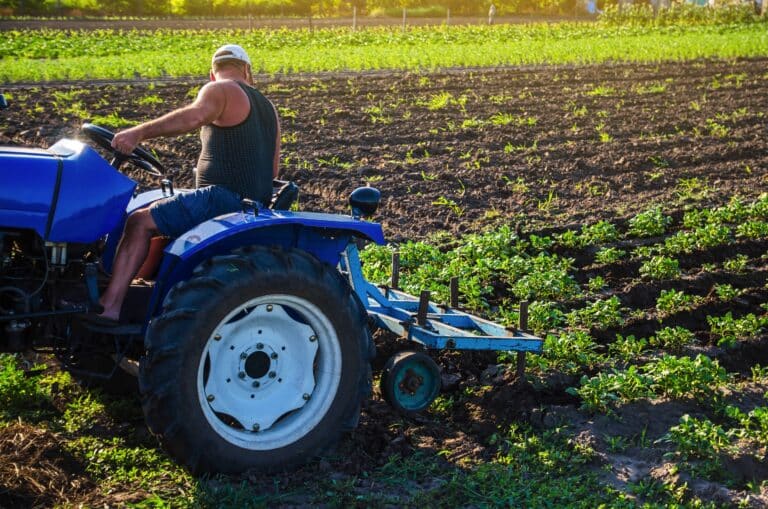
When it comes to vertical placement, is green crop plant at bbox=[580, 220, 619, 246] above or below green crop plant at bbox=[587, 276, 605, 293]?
above

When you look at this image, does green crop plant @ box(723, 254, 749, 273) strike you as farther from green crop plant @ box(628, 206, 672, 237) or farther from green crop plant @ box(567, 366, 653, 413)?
green crop plant @ box(567, 366, 653, 413)

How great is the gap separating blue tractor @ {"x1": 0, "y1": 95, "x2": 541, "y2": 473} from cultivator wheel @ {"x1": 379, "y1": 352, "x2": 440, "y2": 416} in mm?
365

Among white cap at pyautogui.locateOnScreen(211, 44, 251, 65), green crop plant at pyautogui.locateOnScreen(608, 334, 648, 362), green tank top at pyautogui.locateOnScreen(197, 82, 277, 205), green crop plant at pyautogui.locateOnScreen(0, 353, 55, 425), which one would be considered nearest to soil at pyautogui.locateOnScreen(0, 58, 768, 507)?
green crop plant at pyautogui.locateOnScreen(608, 334, 648, 362)

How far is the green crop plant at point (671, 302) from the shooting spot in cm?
646

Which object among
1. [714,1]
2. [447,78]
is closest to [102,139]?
[447,78]

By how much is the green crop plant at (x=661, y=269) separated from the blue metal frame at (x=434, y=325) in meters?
1.96

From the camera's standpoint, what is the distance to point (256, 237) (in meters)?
4.60

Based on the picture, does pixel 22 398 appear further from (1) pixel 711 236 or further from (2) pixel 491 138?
(2) pixel 491 138

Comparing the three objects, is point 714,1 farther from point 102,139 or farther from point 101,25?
point 102,139

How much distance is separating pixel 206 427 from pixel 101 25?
38.3m

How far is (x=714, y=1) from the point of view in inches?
1720

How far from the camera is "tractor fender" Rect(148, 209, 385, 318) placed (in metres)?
4.37

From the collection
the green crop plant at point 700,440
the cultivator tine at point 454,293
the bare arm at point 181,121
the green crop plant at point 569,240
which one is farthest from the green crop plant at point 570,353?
the bare arm at point 181,121

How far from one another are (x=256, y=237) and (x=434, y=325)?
1.16m
